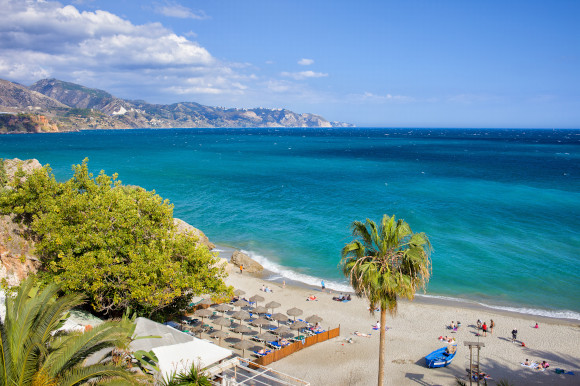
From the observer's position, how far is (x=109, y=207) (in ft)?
68.5

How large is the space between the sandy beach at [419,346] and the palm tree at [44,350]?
40.2ft

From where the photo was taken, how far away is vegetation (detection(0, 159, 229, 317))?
18062 mm

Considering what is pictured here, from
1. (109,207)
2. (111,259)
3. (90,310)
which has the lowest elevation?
(90,310)

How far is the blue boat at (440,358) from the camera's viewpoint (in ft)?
68.6

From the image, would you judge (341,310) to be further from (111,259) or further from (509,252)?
(509,252)

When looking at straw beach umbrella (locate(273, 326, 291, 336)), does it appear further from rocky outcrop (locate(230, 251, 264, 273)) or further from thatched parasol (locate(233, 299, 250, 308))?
rocky outcrop (locate(230, 251, 264, 273))

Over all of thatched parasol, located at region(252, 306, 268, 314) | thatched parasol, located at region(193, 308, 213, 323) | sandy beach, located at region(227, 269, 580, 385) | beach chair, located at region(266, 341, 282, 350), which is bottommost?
beach chair, located at region(266, 341, 282, 350)

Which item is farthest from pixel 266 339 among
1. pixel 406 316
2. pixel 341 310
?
pixel 406 316

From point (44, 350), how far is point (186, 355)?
299 inches

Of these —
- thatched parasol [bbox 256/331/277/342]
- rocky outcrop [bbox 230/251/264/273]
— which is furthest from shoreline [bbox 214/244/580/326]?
thatched parasol [bbox 256/331/277/342]

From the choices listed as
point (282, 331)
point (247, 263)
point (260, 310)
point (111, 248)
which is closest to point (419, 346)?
point (282, 331)

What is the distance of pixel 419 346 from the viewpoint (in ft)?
77.2

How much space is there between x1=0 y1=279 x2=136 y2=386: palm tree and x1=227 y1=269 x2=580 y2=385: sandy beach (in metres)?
12.3

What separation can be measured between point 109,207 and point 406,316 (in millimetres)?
20751
